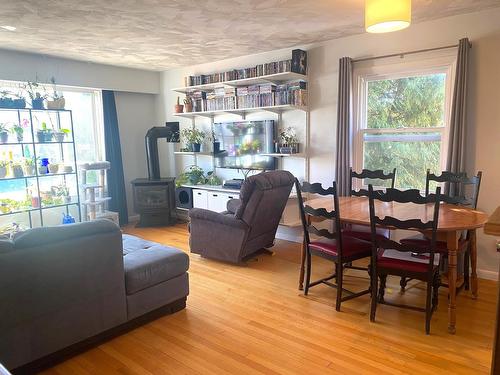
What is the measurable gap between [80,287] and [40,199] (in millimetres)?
2578

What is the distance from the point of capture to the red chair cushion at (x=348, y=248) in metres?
2.92

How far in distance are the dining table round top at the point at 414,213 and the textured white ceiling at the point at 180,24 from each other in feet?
5.65

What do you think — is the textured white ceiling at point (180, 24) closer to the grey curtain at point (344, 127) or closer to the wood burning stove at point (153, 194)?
the grey curtain at point (344, 127)

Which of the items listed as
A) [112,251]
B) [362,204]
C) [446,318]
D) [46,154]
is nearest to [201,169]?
[46,154]

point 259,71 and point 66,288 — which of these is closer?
point 66,288

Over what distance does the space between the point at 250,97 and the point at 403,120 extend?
6.45 feet

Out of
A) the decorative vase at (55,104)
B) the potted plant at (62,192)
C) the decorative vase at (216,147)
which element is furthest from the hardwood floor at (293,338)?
the decorative vase at (55,104)

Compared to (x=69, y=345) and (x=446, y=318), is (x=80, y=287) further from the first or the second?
(x=446, y=318)

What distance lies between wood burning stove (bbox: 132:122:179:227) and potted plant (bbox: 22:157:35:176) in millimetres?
1663

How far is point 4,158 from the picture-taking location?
438 centimetres

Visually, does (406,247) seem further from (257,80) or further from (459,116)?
(257,80)

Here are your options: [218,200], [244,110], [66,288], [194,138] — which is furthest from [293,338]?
[194,138]

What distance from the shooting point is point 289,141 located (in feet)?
15.7

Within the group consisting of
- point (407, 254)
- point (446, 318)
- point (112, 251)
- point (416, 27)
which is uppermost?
point (416, 27)
